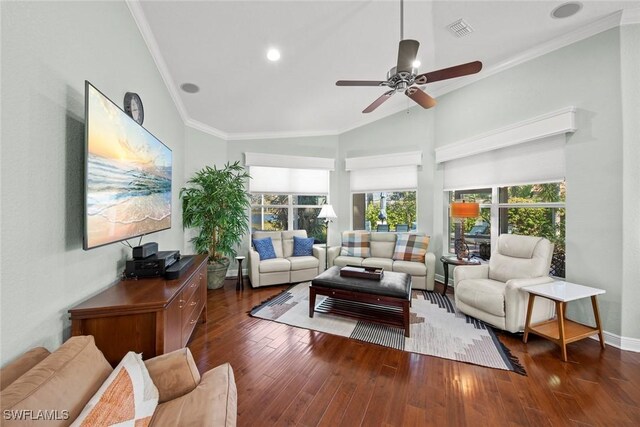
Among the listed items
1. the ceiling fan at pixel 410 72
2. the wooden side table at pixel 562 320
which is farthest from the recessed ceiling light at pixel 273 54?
the wooden side table at pixel 562 320

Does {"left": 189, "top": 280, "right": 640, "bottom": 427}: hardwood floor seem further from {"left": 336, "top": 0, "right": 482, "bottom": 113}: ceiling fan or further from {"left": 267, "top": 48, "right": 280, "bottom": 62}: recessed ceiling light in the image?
{"left": 267, "top": 48, "right": 280, "bottom": 62}: recessed ceiling light

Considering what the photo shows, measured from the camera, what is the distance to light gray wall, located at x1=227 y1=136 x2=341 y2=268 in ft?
16.4

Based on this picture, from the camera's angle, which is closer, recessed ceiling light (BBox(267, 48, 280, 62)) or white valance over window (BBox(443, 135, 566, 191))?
recessed ceiling light (BBox(267, 48, 280, 62))

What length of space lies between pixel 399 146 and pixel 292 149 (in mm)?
2194

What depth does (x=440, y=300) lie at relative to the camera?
11.6 ft

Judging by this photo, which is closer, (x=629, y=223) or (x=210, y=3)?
(x=210, y=3)

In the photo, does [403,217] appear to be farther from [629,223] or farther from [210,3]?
[210,3]

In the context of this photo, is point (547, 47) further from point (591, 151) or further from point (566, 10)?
point (591, 151)

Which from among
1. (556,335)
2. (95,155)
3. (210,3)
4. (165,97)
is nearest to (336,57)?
(210,3)

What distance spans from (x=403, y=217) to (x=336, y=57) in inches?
121

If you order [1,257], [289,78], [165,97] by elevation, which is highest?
[289,78]

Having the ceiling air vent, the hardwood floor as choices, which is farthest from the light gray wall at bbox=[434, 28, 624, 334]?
the ceiling air vent

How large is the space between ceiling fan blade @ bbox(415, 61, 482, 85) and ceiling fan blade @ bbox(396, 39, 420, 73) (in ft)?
0.63

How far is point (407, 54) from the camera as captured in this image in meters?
2.07
